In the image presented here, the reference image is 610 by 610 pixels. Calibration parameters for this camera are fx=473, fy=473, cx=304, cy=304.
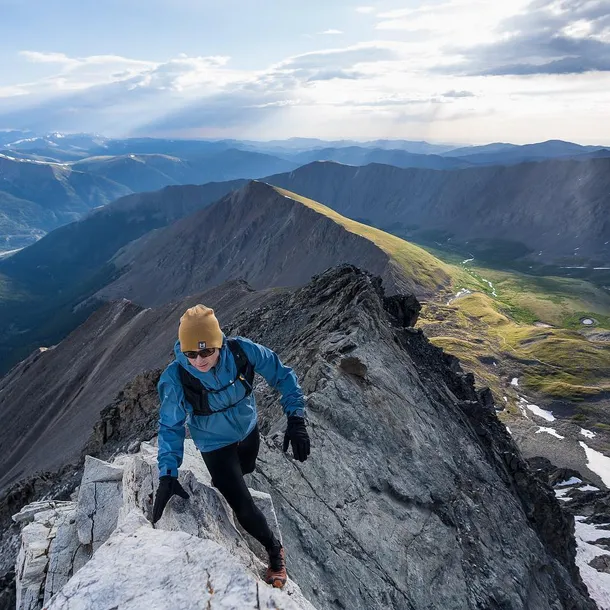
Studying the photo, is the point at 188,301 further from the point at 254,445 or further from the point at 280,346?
the point at 254,445

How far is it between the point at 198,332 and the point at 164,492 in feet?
9.40

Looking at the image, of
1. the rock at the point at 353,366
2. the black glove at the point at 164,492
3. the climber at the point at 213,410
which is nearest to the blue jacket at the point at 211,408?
the climber at the point at 213,410

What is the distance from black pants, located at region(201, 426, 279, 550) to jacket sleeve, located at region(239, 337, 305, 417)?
1.41 meters

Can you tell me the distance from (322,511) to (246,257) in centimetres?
18587

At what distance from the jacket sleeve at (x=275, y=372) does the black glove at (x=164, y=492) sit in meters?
2.46

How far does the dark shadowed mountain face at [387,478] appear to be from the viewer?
1406cm

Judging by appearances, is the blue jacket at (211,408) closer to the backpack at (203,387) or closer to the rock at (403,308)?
the backpack at (203,387)

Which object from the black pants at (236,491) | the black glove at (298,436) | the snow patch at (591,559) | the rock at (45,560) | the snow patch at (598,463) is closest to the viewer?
the black pants at (236,491)

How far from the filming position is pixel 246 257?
196750 millimetres

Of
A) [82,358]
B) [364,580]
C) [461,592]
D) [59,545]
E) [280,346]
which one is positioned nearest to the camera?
[59,545]

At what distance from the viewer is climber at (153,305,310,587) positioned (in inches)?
318

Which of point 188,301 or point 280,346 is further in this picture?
point 188,301

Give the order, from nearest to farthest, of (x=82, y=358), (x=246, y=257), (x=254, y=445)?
(x=254, y=445) < (x=82, y=358) < (x=246, y=257)

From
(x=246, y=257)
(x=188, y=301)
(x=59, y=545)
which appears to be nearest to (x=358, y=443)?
(x=59, y=545)
